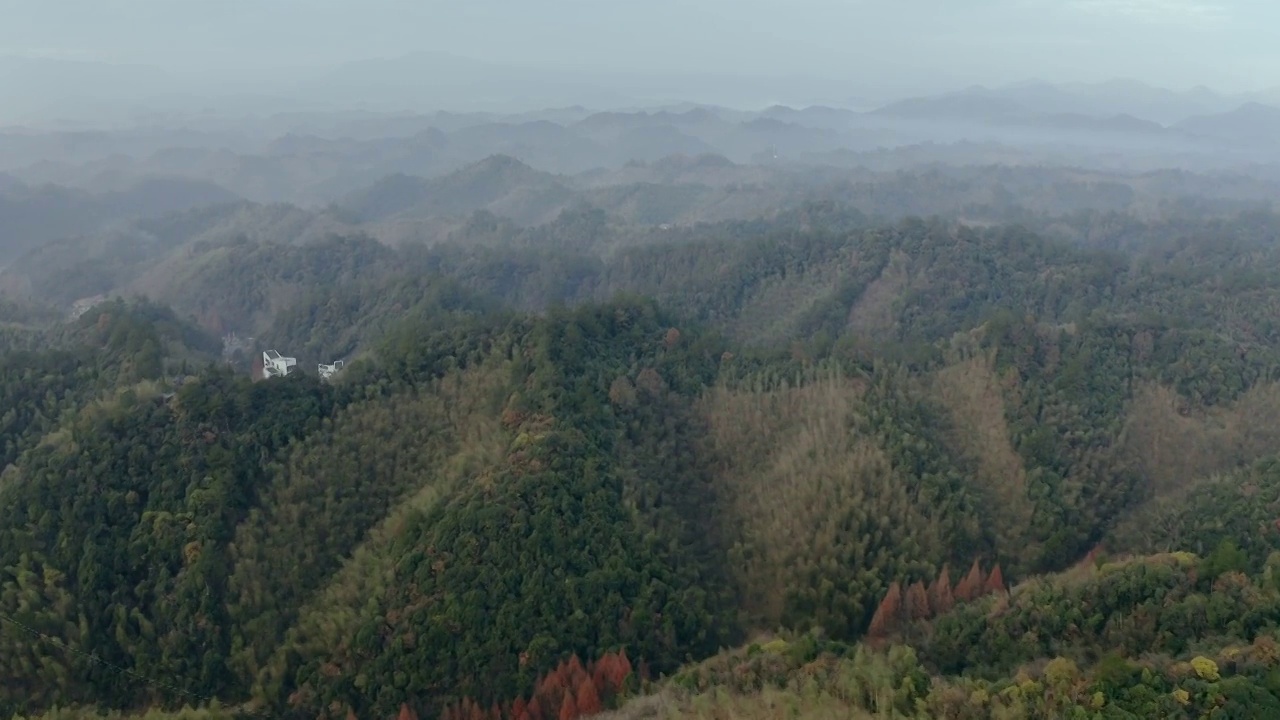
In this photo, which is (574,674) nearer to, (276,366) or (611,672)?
(611,672)

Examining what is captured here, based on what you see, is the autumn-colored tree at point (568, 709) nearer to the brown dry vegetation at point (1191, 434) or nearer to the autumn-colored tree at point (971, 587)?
the autumn-colored tree at point (971, 587)

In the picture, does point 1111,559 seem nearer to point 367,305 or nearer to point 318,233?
point 367,305

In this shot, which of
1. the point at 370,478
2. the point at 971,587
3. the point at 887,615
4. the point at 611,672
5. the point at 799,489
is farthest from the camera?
the point at 370,478

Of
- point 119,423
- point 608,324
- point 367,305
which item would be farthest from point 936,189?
point 119,423

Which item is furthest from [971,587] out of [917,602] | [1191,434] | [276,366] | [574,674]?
[276,366]

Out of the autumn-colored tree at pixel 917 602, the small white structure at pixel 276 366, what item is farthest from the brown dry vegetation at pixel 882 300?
the small white structure at pixel 276 366
